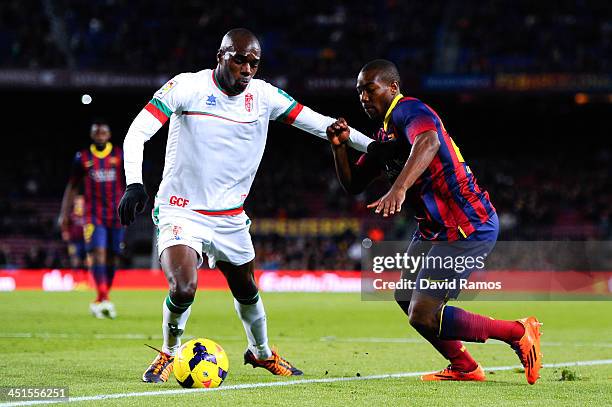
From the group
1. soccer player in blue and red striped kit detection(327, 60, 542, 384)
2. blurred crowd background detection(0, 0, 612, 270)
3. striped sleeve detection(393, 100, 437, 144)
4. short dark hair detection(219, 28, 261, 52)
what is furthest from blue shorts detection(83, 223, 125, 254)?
blurred crowd background detection(0, 0, 612, 270)

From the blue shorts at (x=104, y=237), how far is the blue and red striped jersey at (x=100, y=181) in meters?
0.08

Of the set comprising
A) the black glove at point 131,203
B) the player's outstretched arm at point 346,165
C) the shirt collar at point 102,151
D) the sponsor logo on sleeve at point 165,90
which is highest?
the sponsor logo on sleeve at point 165,90

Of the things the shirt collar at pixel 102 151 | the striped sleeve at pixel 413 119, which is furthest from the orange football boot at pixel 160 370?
the shirt collar at pixel 102 151

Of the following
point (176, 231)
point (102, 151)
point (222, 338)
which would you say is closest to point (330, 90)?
point (102, 151)

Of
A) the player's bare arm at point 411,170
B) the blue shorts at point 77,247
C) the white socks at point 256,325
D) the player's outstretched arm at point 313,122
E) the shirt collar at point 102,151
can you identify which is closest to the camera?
the player's bare arm at point 411,170

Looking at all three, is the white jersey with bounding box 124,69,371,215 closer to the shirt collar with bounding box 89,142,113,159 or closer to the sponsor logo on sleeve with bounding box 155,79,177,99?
the sponsor logo on sleeve with bounding box 155,79,177,99

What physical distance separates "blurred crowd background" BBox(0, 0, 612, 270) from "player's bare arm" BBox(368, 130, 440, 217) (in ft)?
73.3

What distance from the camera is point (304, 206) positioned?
32094mm

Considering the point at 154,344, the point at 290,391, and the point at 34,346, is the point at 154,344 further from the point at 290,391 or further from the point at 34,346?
the point at 290,391

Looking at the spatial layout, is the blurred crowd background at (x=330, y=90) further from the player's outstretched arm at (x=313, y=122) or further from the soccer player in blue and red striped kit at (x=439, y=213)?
the soccer player in blue and red striped kit at (x=439, y=213)

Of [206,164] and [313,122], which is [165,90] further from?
[313,122]

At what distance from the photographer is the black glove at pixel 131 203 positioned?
6.30 m

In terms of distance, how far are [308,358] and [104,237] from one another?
554 centimetres

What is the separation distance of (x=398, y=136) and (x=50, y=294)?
14.8 m
